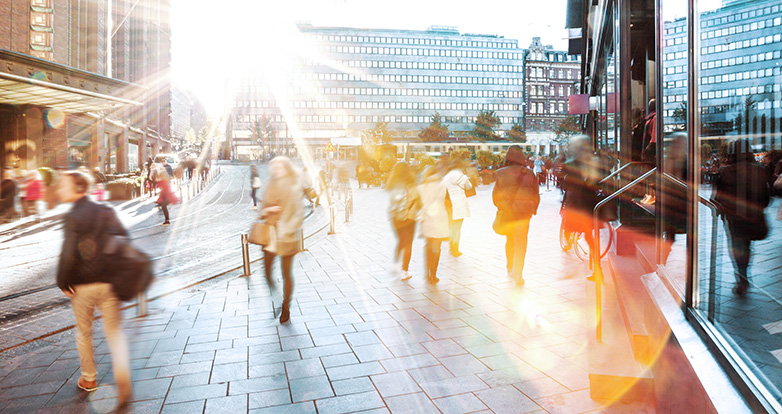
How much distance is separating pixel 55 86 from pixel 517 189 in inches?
687

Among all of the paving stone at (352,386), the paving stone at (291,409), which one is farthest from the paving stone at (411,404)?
the paving stone at (291,409)

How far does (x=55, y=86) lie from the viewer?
18953 mm

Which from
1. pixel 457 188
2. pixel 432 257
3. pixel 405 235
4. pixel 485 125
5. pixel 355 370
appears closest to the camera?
pixel 355 370

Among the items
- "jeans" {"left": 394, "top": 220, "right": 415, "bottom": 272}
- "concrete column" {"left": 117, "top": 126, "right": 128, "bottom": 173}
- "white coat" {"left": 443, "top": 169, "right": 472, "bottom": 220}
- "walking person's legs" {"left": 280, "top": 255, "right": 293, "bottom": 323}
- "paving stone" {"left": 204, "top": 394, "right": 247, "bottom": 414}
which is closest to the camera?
"paving stone" {"left": 204, "top": 394, "right": 247, "bottom": 414}

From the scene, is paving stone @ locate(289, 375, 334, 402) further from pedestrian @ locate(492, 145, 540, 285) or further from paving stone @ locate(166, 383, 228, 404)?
pedestrian @ locate(492, 145, 540, 285)

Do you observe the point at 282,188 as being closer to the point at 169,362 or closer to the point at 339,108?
the point at 169,362

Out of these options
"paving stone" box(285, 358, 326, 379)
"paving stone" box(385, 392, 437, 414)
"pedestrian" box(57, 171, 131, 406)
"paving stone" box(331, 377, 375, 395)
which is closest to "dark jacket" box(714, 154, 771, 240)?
"paving stone" box(385, 392, 437, 414)

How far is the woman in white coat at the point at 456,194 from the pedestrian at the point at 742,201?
559cm

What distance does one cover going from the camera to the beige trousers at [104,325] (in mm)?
4016

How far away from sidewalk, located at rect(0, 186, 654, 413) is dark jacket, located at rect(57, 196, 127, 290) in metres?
0.87

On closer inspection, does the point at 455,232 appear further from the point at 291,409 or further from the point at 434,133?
the point at 434,133

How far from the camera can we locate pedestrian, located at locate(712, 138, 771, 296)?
2.78 metres

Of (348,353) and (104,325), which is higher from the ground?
(104,325)

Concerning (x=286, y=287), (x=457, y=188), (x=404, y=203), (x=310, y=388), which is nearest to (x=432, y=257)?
(x=404, y=203)
